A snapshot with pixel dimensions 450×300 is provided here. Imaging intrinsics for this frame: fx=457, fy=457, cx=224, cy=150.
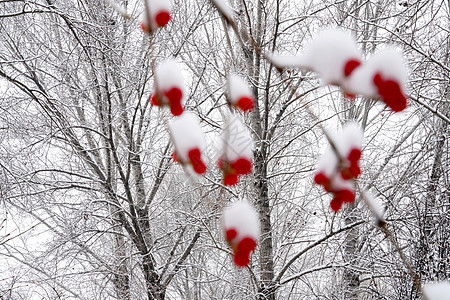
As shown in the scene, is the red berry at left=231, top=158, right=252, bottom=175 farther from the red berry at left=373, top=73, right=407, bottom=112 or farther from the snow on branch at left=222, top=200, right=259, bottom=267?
the red berry at left=373, top=73, right=407, bottom=112

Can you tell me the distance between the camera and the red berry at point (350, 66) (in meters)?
0.72

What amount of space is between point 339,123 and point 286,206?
66.2 inches

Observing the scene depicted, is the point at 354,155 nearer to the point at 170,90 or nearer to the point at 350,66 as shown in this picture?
the point at 350,66

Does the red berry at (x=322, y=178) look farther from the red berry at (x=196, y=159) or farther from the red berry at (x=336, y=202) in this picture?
the red berry at (x=196, y=159)

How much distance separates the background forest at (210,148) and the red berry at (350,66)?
159 inches

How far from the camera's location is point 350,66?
0.72 metres

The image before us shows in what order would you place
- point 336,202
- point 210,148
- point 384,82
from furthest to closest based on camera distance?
point 210,148 < point 336,202 < point 384,82

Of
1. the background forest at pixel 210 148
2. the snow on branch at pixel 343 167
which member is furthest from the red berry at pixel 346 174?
the background forest at pixel 210 148

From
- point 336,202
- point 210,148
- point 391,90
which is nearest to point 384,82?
point 391,90

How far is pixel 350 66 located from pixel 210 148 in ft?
13.1

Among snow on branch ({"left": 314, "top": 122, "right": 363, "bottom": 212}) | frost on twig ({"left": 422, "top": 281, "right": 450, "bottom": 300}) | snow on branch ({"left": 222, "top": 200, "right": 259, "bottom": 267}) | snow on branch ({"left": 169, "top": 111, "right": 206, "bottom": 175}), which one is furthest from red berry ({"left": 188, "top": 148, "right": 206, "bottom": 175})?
frost on twig ({"left": 422, "top": 281, "right": 450, "bottom": 300})

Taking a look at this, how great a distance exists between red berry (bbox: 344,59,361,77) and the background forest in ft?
13.3

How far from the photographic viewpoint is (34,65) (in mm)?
5789

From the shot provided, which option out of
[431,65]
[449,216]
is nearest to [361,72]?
[449,216]
